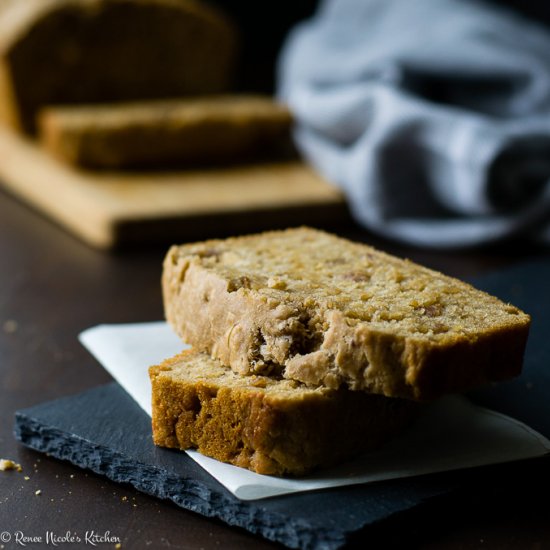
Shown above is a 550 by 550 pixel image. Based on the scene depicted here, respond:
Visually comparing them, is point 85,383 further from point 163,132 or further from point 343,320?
point 163,132

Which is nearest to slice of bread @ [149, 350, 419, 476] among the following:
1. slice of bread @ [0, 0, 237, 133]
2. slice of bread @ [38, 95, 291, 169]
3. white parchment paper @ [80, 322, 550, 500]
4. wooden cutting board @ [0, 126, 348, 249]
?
white parchment paper @ [80, 322, 550, 500]

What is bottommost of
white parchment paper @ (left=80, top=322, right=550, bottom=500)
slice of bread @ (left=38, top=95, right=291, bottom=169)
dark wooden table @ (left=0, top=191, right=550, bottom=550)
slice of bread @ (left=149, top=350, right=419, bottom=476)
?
dark wooden table @ (left=0, top=191, right=550, bottom=550)

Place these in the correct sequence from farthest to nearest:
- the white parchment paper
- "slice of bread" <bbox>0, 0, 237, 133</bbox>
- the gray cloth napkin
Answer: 1. "slice of bread" <bbox>0, 0, 237, 133</bbox>
2. the gray cloth napkin
3. the white parchment paper

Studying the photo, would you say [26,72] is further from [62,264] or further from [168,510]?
[168,510]

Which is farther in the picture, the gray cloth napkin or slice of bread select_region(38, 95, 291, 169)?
slice of bread select_region(38, 95, 291, 169)

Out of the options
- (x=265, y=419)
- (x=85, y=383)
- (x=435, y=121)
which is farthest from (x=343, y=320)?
(x=435, y=121)

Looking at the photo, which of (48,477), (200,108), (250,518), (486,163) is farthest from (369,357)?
(200,108)

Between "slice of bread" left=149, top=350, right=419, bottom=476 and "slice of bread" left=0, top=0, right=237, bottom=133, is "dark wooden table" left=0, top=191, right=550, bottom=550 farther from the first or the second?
"slice of bread" left=0, top=0, right=237, bottom=133

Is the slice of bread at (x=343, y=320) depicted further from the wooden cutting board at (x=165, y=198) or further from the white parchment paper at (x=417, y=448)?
the wooden cutting board at (x=165, y=198)
